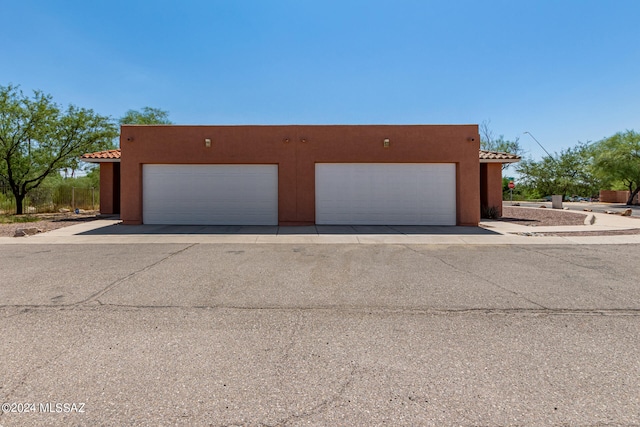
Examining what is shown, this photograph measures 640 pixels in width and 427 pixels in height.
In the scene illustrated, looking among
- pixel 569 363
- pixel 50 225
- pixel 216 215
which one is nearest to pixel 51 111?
pixel 50 225

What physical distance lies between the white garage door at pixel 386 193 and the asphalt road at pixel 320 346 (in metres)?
8.29

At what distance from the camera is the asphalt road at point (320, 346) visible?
97.2 inches

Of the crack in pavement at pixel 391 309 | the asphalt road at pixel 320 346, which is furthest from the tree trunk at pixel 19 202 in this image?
the crack in pavement at pixel 391 309

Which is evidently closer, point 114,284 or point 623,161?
point 114,284

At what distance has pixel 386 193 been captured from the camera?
1502cm

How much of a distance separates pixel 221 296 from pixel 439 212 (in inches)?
479

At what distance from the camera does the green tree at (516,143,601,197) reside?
181 ft

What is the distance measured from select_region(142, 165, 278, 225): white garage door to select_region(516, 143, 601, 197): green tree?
5650cm

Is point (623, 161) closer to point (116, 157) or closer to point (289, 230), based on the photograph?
point (289, 230)

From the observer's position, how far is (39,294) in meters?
5.06

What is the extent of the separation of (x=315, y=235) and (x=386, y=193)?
4.63m

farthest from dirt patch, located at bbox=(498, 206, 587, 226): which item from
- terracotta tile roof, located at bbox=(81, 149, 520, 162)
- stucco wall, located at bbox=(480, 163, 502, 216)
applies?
terracotta tile roof, located at bbox=(81, 149, 520, 162)

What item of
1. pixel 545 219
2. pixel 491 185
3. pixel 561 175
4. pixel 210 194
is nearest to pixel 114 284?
pixel 210 194

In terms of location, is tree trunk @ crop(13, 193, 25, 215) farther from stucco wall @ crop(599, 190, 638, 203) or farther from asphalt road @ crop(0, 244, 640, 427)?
stucco wall @ crop(599, 190, 638, 203)
